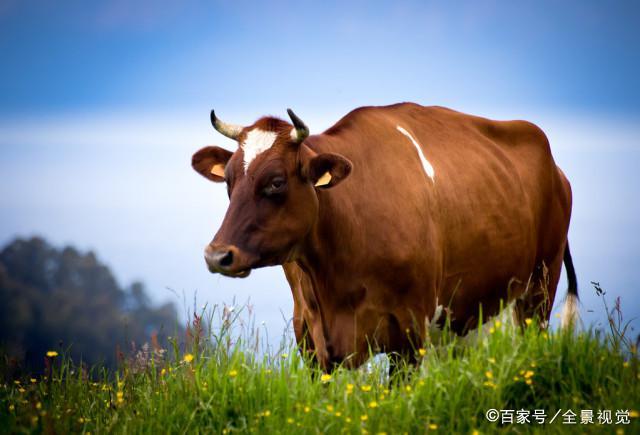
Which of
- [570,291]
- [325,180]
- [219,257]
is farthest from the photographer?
[570,291]

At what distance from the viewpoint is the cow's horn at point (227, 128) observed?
7.29 metres

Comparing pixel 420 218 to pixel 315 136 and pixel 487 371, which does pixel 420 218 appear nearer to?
pixel 315 136

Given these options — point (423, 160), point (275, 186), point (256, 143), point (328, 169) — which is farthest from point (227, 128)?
point (423, 160)

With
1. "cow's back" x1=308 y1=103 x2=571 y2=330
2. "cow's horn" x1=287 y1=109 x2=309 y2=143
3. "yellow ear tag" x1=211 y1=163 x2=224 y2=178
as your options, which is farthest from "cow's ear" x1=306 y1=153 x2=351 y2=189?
"yellow ear tag" x1=211 y1=163 x2=224 y2=178

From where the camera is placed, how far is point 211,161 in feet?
25.3

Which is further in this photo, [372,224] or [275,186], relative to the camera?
[372,224]

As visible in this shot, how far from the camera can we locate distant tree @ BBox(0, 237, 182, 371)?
193 feet

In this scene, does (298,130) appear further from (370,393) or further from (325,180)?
(370,393)

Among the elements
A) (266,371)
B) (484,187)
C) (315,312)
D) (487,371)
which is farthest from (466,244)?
(266,371)

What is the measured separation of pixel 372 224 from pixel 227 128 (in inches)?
57.9

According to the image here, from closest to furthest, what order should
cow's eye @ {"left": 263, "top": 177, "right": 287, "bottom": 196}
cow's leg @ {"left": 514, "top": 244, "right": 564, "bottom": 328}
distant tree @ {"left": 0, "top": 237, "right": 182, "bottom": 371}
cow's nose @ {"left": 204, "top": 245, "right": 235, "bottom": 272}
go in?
1. cow's nose @ {"left": 204, "top": 245, "right": 235, "bottom": 272}
2. cow's eye @ {"left": 263, "top": 177, "right": 287, "bottom": 196}
3. cow's leg @ {"left": 514, "top": 244, "right": 564, "bottom": 328}
4. distant tree @ {"left": 0, "top": 237, "right": 182, "bottom": 371}

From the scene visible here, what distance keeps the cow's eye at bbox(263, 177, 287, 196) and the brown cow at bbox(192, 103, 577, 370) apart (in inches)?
0.4

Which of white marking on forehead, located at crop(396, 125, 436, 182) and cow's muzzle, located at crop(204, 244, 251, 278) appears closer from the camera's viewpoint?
cow's muzzle, located at crop(204, 244, 251, 278)

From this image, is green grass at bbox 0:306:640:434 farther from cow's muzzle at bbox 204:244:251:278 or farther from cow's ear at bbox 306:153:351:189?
cow's ear at bbox 306:153:351:189
